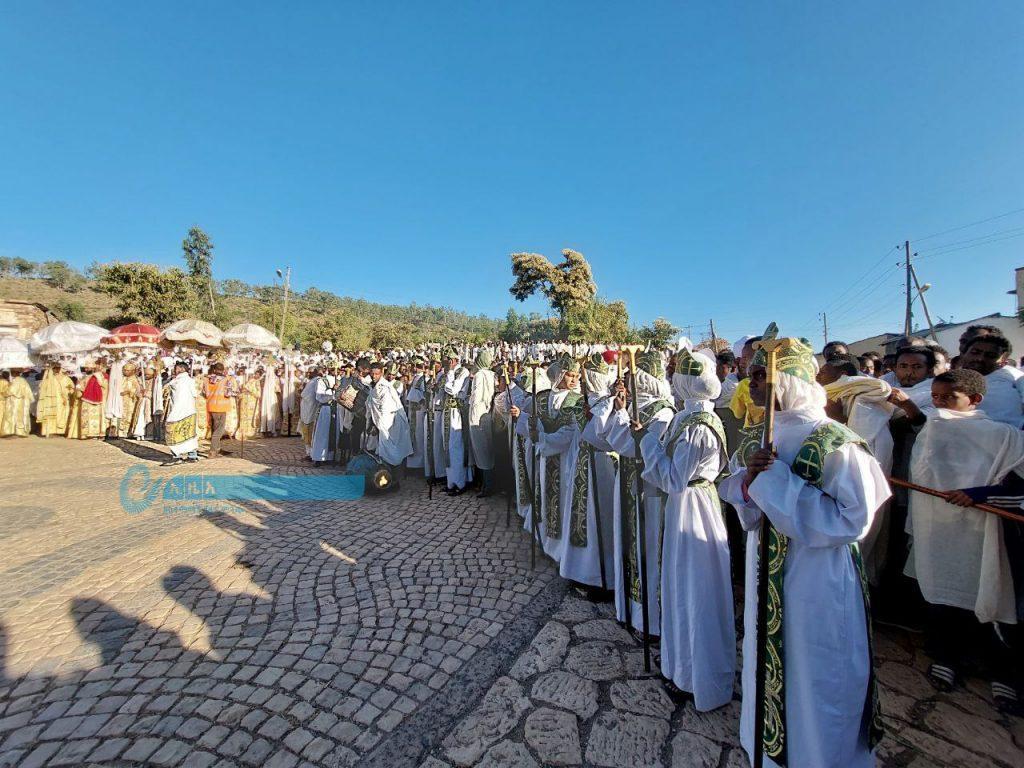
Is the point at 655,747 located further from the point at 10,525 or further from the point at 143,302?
the point at 143,302

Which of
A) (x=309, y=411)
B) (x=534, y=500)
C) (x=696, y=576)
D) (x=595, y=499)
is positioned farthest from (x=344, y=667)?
(x=309, y=411)

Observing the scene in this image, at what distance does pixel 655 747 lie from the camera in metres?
2.48

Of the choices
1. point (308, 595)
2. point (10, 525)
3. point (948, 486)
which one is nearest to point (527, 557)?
point (308, 595)

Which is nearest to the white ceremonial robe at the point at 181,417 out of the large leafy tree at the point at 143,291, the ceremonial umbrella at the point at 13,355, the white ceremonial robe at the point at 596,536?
the ceremonial umbrella at the point at 13,355

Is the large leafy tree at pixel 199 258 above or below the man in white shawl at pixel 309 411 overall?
above

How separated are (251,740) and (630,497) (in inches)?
118

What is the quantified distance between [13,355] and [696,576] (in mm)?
18500

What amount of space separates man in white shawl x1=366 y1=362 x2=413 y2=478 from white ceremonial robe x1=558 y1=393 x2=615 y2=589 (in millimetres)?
4525

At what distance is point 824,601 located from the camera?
1.99 metres

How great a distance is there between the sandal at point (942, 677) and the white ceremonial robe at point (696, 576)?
55.1 inches

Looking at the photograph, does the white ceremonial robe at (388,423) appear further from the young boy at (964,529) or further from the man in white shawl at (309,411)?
the young boy at (964,529)

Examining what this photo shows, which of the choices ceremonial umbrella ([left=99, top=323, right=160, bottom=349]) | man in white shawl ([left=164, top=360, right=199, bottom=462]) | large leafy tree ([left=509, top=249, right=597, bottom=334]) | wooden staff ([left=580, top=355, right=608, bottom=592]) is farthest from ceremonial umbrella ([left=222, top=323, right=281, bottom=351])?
large leafy tree ([left=509, top=249, right=597, bottom=334])

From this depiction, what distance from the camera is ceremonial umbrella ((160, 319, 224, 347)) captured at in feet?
44.3

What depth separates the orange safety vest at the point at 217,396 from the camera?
31.8ft
